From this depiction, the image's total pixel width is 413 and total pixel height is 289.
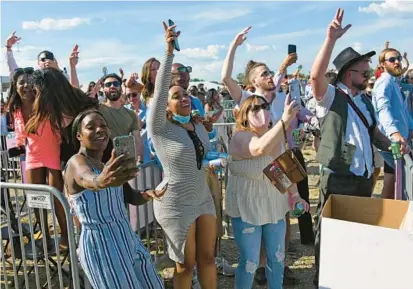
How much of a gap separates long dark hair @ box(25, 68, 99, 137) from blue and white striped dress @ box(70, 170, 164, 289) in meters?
1.56

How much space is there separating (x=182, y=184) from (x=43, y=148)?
1.73m

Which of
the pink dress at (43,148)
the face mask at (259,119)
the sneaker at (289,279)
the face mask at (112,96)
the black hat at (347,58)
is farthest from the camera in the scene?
the face mask at (112,96)

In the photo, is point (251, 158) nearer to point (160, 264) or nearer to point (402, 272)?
point (402, 272)

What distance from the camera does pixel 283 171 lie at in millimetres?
3066

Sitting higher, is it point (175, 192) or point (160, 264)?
point (175, 192)

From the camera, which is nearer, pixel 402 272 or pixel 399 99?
pixel 402 272

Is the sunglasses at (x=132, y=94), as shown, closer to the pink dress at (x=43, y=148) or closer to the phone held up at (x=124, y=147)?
the pink dress at (x=43, y=148)

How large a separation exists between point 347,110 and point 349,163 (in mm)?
407

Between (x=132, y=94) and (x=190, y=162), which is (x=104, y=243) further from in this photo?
(x=132, y=94)

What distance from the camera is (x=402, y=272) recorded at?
7.36 feet

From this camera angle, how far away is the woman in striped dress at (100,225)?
8.13 ft

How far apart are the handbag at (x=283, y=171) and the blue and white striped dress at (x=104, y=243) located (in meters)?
1.11

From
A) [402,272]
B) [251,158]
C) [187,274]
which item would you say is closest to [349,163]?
[251,158]

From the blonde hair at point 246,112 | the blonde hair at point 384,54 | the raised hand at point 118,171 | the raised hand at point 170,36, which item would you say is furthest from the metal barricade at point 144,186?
the blonde hair at point 384,54
